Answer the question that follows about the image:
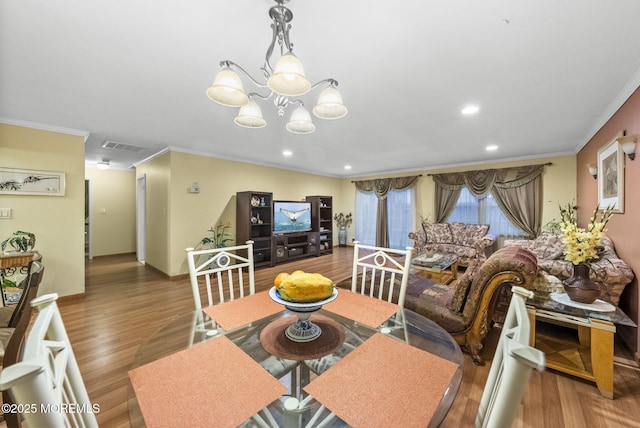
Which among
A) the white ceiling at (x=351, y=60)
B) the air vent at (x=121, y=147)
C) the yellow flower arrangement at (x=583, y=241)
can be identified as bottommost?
the yellow flower arrangement at (x=583, y=241)

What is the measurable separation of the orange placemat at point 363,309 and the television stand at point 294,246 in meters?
3.85

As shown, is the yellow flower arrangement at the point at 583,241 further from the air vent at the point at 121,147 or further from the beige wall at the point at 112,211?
the beige wall at the point at 112,211

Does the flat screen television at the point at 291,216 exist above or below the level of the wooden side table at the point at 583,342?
above

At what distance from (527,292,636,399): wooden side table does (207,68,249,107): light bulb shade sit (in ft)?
8.58

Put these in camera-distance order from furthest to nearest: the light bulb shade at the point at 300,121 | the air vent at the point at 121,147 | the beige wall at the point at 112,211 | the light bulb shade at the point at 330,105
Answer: the beige wall at the point at 112,211, the air vent at the point at 121,147, the light bulb shade at the point at 300,121, the light bulb shade at the point at 330,105

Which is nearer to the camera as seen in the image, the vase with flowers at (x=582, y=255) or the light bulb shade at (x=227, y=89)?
the light bulb shade at (x=227, y=89)

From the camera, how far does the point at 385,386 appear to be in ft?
2.68

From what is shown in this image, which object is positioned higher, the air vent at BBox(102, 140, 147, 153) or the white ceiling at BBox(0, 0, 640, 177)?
the air vent at BBox(102, 140, 147, 153)

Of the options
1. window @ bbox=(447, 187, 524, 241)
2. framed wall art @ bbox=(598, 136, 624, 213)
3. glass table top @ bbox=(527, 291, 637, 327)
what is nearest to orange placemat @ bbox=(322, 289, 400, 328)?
glass table top @ bbox=(527, 291, 637, 327)

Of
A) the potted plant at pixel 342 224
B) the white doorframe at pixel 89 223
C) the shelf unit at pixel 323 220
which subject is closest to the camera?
the white doorframe at pixel 89 223

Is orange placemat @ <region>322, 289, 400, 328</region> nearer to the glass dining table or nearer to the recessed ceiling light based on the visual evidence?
the glass dining table

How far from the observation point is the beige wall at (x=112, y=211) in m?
5.76

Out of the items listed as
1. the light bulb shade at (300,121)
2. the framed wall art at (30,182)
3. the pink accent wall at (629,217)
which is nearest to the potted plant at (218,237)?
the framed wall art at (30,182)

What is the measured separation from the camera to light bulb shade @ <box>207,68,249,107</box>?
4.09 ft
